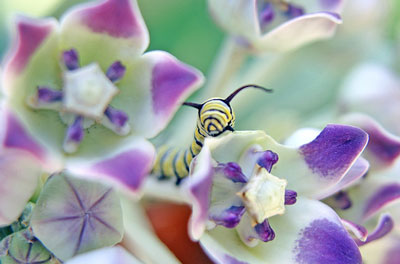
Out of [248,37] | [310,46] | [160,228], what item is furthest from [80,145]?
[310,46]

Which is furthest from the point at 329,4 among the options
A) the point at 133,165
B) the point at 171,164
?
the point at 133,165

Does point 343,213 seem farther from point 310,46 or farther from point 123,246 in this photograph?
point 310,46

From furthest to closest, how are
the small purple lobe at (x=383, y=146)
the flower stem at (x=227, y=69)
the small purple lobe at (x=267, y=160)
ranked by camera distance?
1. the flower stem at (x=227, y=69)
2. the small purple lobe at (x=383, y=146)
3. the small purple lobe at (x=267, y=160)

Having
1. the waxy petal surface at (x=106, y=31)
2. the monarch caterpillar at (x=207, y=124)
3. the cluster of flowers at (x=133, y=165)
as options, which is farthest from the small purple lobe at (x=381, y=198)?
the waxy petal surface at (x=106, y=31)

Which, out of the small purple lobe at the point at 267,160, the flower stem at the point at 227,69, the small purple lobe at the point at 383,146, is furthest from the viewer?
the flower stem at the point at 227,69

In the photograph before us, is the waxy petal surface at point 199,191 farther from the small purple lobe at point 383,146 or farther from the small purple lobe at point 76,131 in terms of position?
the small purple lobe at point 383,146

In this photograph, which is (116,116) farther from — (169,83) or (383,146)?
(383,146)

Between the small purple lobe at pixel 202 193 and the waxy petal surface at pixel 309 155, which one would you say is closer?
the small purple lobe at pixel 202 193

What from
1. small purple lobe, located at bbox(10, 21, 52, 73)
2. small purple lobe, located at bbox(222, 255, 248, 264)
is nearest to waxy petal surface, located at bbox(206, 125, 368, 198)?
small purple lobe, located at bbox(222, 255, 248, 264)
